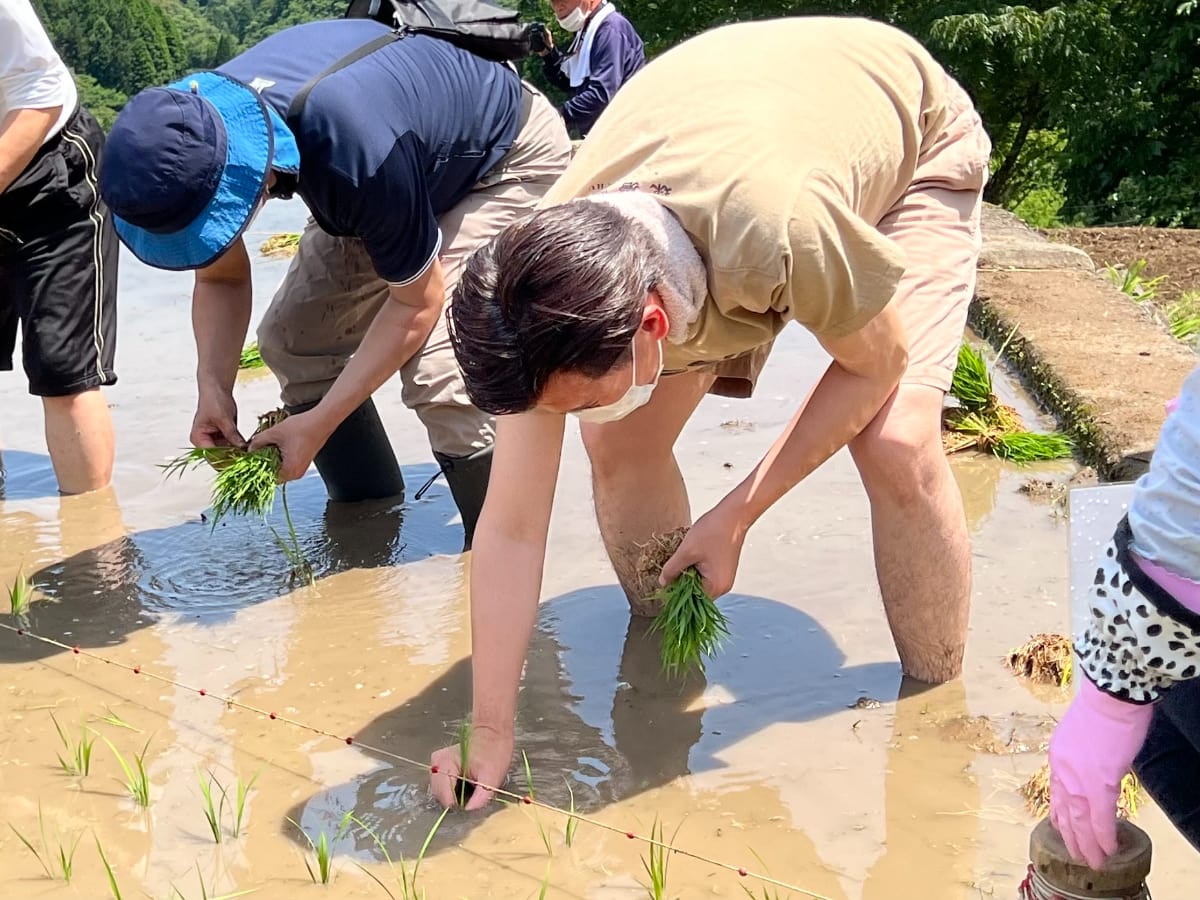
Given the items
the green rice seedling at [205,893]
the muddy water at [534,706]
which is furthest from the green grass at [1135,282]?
the green rice seedling at [205,893]

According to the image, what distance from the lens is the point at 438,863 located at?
8.68ft

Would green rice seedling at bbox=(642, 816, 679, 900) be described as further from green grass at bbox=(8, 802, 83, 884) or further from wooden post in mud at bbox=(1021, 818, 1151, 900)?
green grass at bbox=(8, 802, 83, 884)

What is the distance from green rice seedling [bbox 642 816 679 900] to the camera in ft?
7.94

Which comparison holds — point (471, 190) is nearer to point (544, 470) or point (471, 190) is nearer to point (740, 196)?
point (544, 470)

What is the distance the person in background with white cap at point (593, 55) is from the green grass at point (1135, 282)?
8.09 ft

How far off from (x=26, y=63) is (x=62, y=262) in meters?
0.63

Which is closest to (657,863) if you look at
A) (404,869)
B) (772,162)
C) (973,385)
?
(404,869)

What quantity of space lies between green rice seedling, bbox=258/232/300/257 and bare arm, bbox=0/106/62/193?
191 inches

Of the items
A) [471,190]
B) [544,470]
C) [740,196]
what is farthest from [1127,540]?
[471,190]

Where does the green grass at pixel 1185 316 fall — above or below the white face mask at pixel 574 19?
below

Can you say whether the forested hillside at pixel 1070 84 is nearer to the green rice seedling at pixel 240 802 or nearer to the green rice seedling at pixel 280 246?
the green rice seedling at pixel 280 246

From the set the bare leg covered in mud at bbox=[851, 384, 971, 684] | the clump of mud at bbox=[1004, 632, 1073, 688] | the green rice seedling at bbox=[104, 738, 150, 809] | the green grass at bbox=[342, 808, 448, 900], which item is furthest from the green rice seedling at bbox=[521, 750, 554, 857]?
the clump of mud at bbox=[1004, 632, 1073, 688]

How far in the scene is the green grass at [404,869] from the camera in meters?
2.52

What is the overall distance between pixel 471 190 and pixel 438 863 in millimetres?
2026
